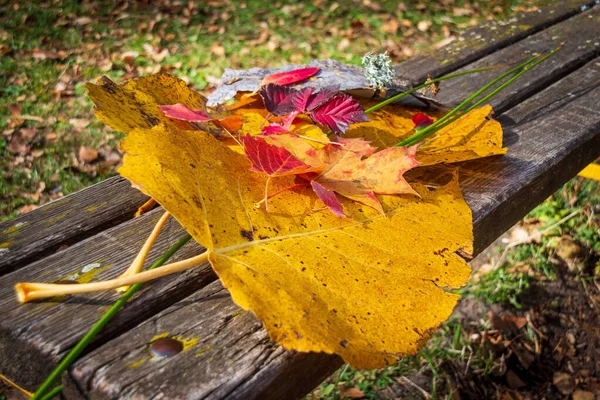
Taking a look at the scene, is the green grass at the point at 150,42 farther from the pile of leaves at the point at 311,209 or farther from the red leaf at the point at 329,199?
the red leaf at the point at 329,199

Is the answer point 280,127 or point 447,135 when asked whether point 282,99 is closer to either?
point 280,127

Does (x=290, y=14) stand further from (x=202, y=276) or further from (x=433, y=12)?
(x=202, y=276)

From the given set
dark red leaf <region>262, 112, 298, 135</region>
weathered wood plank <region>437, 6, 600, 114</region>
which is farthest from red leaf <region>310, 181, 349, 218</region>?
weathered wood plank <region>437, 6, 600, 114</region>

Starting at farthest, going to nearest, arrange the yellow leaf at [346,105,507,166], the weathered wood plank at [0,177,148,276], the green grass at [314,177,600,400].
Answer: the green grass at [314,177,600,400] → the yellow leaf at [346,105,507,166] → the weathered wood plank at [0,177,148,276]

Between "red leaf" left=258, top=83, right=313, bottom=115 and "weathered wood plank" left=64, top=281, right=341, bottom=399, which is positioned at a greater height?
"red leaf" left=258, top=83, right=313, bottom=115

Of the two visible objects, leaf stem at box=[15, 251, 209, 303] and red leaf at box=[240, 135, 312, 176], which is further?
red leaf at box=[240, 135, 312, 176]

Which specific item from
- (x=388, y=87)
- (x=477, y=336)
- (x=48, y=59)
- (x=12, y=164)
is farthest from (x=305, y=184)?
(x=48, y=59)

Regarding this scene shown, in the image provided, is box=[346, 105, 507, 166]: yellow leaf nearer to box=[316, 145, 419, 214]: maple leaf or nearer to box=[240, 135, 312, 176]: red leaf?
box=[316, 145, 419, 214]: maple leaf
